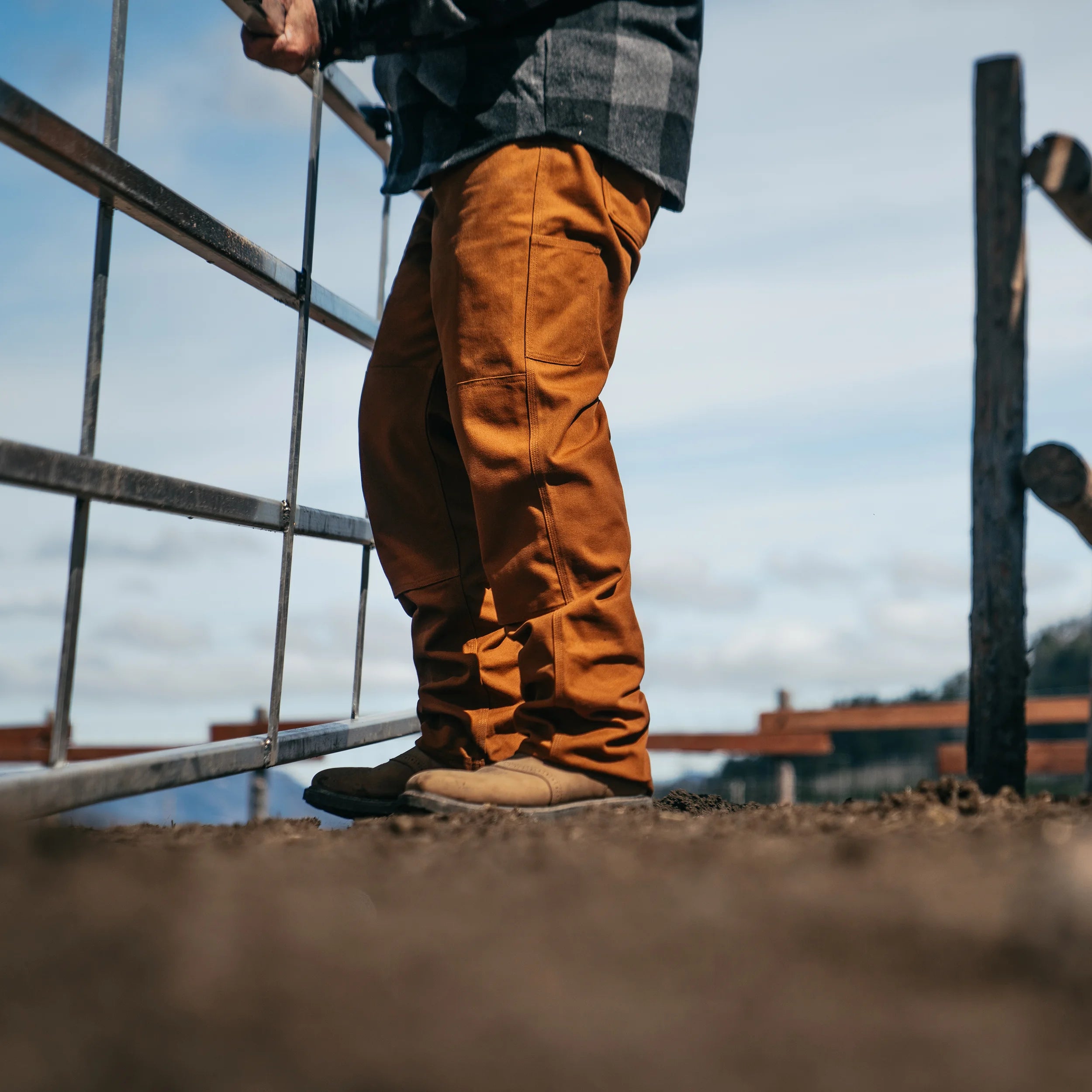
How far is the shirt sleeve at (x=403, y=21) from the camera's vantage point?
1.43m

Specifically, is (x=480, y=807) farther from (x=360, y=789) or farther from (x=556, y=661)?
(x=360, y=789)

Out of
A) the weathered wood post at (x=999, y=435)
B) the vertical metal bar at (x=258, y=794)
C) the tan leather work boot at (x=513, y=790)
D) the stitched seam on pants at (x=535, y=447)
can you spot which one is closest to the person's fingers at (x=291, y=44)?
the stitched seam on pants at (x=535, y=447)

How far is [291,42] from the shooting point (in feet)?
4.70

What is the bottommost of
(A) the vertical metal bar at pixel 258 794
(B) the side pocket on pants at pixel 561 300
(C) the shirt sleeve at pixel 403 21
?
(A) the vertical metal bar at pixel 258 794

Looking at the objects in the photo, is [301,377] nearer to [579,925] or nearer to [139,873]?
[139,873]

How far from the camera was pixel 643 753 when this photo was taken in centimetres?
149

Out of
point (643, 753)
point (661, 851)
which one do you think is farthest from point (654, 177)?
point (661, 851)

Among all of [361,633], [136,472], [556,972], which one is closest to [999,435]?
[361,633]

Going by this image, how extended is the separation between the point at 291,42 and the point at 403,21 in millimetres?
160

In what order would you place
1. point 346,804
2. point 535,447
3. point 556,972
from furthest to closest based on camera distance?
point 346,804 < point 535,447 < point 556,972

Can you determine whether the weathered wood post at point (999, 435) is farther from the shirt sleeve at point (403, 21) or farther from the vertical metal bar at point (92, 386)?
the vertical metal bar at point (92, 386)

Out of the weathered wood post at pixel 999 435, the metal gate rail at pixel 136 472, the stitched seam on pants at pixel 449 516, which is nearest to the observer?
the metal gate rail at pixel 136 472

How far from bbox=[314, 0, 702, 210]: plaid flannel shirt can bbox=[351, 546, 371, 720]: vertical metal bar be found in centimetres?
90

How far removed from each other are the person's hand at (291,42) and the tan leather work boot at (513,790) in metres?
0.97
